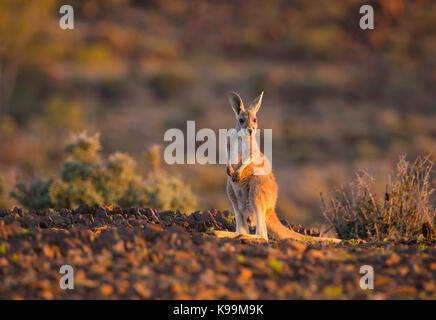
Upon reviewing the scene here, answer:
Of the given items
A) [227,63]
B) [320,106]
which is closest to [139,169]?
[320,106]

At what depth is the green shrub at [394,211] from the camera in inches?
306

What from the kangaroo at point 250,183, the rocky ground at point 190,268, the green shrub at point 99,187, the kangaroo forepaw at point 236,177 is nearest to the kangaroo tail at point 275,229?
the kangaroo at point 250,183

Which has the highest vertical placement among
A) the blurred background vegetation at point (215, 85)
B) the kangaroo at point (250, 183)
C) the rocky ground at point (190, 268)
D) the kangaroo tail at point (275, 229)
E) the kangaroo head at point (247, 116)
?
the blurred background vegetation at point (215, 85)

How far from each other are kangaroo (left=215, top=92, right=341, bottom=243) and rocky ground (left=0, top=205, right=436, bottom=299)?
30.2 inches

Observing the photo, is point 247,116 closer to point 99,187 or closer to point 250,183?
point 250,183

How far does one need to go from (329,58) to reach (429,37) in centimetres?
748

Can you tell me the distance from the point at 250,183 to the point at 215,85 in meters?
24.9

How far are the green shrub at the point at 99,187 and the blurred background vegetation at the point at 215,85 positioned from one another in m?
0.04

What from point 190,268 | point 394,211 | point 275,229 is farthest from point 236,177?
point 394,211

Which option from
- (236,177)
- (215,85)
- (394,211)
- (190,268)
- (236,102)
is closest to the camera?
(190,268)

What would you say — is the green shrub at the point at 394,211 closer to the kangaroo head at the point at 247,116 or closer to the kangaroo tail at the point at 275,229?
the kangaroo tail at the point at 275,229

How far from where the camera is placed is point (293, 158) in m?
22.2

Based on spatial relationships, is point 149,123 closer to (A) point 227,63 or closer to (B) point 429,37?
(A) point 227,63

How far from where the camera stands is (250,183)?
671 cm
